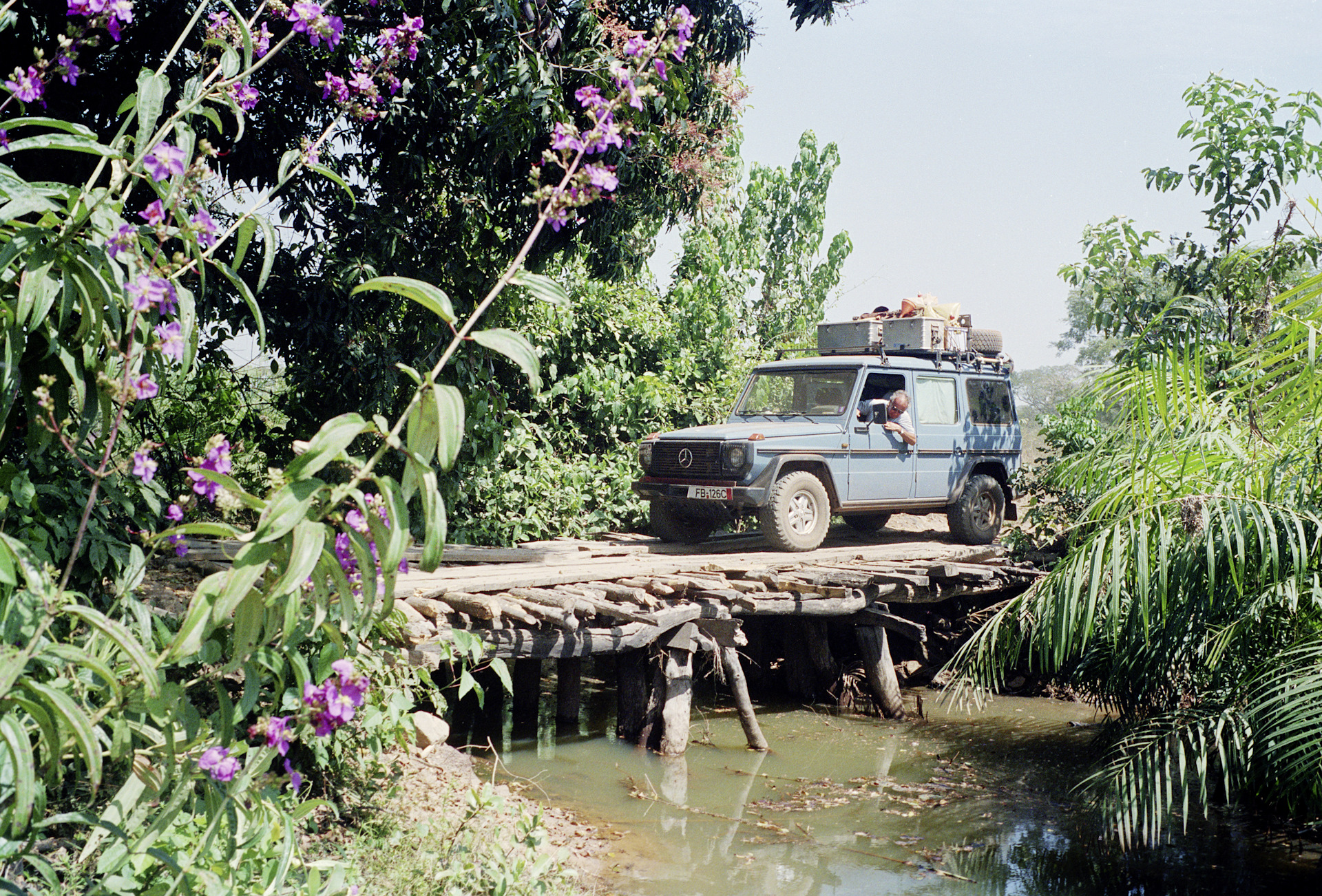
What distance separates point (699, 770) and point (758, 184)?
13221 mm

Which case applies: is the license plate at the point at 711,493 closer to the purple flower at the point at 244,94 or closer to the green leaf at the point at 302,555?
the purple flower at the point at 244,94

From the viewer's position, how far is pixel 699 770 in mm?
8336

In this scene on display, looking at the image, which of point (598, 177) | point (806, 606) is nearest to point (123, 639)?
point (598, 177)

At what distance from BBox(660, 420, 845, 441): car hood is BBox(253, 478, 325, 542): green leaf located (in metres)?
8.67

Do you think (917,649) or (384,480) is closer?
(384,480)

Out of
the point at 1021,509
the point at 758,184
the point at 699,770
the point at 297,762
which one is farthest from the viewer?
the point at 758,184

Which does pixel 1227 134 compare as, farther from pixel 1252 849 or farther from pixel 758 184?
pixel 758 184

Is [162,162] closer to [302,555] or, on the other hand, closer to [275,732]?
[302,555]

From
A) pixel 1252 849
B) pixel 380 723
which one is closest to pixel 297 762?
pixel 380 723

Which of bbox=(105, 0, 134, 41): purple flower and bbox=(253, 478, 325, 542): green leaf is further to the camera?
bbox=(105, 0, 134, 41): purple flower

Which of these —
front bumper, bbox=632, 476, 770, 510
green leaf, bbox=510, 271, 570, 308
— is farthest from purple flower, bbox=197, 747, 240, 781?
front bumper, bbox=632, 476, 770, 510

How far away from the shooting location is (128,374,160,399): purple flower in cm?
190

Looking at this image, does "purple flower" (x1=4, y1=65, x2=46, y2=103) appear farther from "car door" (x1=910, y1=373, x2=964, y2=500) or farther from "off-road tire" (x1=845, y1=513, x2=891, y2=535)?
"off-road tire" (x1=845, y1=513, x2=891, y2=535)

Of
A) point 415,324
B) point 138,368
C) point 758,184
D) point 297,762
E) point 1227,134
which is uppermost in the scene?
point 758,184
